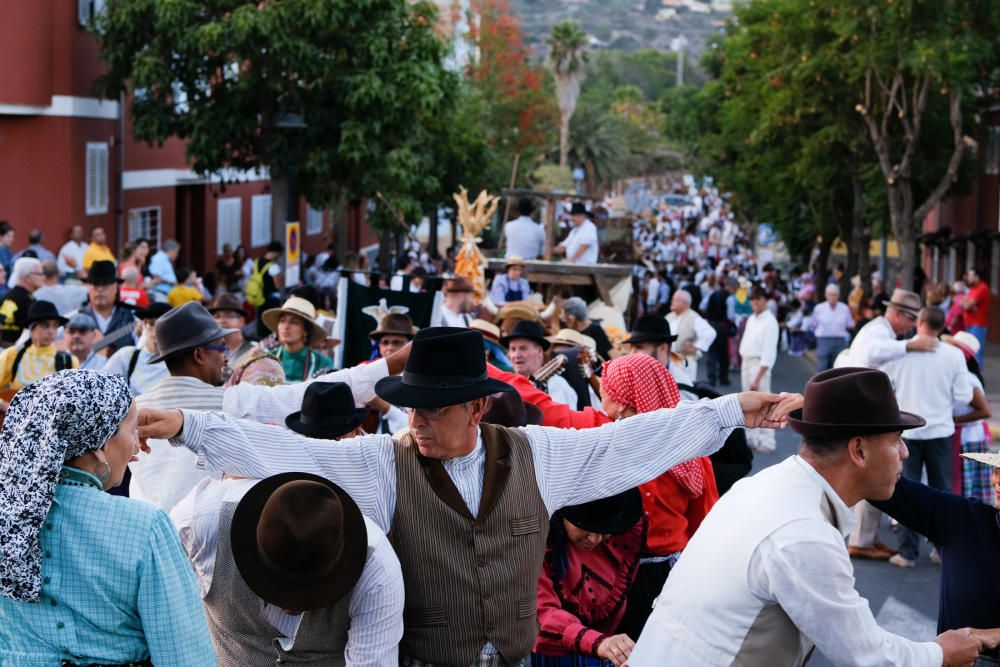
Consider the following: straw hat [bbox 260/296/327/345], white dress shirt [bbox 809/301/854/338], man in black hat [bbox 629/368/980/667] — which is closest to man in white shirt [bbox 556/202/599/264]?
white dress shirt [bbox 809/301/854/338]

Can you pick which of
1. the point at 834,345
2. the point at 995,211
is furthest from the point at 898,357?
the point at 995,211

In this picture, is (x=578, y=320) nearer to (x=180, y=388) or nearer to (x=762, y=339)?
(x=762, y=339)

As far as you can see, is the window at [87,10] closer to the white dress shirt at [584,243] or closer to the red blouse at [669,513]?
the white dress shirt at [584,243]

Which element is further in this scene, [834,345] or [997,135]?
[997,135]

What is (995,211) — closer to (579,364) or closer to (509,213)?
(509,213)

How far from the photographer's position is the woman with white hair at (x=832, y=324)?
20.2 m

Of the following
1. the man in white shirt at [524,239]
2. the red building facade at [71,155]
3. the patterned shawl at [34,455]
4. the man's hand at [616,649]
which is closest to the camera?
the patterned shawl at [34,455]

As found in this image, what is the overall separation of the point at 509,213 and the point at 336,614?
713 inches

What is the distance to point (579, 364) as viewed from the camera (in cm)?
921

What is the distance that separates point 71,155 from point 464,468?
2209 cm

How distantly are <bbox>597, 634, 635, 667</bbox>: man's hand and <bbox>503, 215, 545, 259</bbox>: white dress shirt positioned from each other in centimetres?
1462

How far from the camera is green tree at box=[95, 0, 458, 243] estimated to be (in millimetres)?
25141

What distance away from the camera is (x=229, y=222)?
34.8 meters

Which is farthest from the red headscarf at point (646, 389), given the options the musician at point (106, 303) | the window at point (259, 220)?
the window at point (259, 220)
